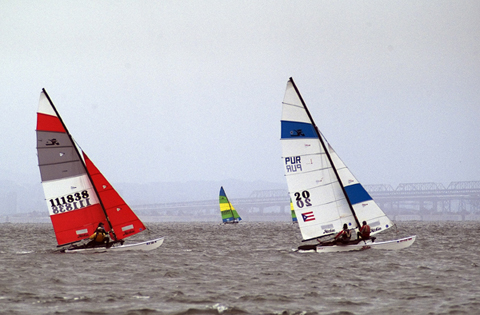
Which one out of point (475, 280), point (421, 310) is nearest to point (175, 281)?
point (421, 310)

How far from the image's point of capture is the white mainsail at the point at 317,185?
2669 centimetres

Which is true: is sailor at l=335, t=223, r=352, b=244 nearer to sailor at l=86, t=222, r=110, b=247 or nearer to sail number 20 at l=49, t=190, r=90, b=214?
sailor at l=86, t=222, r=110, b=247

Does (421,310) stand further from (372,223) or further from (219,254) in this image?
(219,254)

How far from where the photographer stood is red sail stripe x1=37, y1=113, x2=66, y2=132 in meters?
27.8

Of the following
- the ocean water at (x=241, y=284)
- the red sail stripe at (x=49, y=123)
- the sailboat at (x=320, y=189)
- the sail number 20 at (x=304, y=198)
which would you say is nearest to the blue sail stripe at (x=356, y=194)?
the sailboat at (x=320, y=189)

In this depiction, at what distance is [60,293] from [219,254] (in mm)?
14888

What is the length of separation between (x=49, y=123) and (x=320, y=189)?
42.0 feet

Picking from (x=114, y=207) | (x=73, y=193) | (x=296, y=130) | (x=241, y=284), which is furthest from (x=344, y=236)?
(x=73, y=193)

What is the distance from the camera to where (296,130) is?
26.8 meters

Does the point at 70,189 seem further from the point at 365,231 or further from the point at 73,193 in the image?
Answer: the point at 365,231

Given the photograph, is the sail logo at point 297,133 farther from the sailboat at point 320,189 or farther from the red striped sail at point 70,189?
the red striped sail at point 70,189

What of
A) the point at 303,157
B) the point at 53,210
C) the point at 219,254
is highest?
the point at 303,157

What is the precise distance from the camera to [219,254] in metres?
30.9

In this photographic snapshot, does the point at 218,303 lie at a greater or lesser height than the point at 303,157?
lesser
